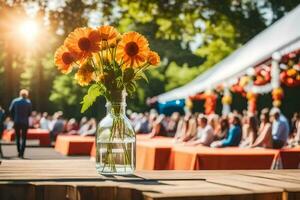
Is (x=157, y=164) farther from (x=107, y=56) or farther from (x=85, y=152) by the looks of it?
(x=85, y=152)

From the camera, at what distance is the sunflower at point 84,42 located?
10.8 ft

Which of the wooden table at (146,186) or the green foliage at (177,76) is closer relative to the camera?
the wooden table at (146,186)

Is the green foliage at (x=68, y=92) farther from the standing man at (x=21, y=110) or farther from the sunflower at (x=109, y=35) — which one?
the sunflower at (x=109, y=35)

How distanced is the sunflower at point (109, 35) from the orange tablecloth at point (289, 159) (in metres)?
4.98

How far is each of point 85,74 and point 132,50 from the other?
0.29 metres

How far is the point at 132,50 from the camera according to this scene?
3314mm

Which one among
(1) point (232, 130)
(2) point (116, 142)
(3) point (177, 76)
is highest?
(3) point (177, 76)

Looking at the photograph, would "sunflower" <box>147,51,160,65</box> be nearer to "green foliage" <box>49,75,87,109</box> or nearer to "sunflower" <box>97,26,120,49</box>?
"sunflower" <box>97,26,120,49</box>

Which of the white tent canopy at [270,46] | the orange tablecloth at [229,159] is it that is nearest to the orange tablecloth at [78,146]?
the white tent canopy at [270,46]

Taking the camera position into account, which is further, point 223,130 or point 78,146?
point 78,146

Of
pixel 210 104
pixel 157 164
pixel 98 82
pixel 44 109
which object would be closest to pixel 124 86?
pixel 98 82

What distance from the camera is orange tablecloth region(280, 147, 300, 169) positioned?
26.0 feet

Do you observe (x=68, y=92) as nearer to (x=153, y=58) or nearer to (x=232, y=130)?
(x=232, y=130)

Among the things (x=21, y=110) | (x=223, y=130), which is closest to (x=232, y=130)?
(x=223, y=130)
